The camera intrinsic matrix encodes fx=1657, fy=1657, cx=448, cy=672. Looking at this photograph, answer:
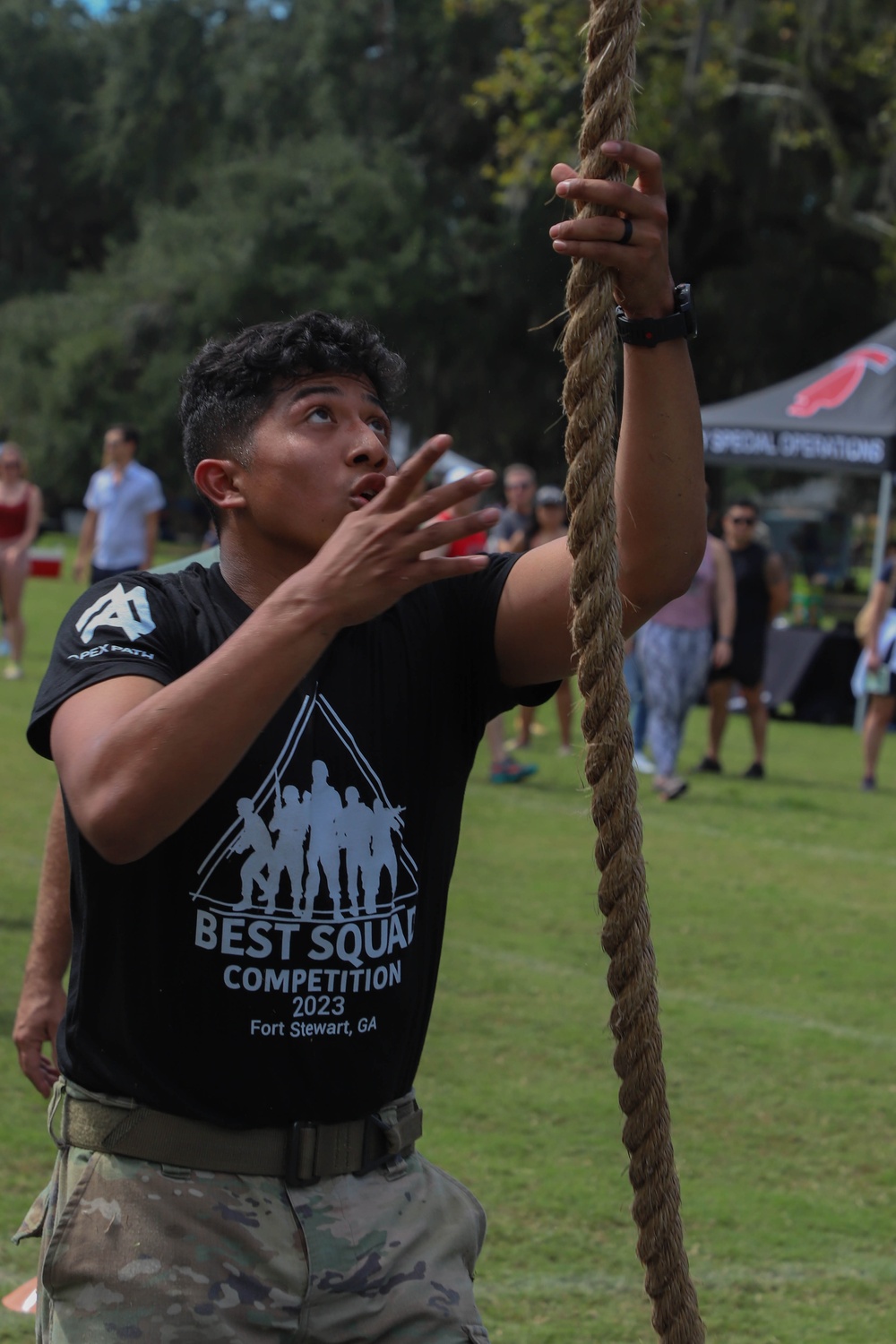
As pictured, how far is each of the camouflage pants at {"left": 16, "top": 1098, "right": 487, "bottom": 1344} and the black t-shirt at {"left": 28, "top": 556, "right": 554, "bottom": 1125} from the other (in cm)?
10

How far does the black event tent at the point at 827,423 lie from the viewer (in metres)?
14.9

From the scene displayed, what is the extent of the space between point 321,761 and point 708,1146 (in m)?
3.12

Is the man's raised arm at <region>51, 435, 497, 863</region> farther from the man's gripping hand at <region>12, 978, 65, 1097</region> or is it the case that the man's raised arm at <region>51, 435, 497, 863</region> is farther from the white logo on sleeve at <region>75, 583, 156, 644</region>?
the man's gripping hand at <region>12, 978, 65, 1097</region>

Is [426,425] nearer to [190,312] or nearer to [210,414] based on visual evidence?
[190,312]

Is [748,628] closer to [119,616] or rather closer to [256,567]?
[256,567]

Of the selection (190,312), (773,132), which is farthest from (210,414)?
(190,312)

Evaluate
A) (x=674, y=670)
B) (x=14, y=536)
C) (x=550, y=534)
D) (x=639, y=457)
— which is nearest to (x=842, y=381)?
(x=550, y=534)

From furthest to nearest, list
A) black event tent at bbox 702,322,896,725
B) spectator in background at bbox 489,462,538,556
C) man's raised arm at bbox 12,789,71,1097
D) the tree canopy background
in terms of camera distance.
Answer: the tree canopy background → black event tent at bbox 702,322,896,725 → spectator in background at bbox 489,462,538,556 → man's raised arm at bbox 12,789,71,1097

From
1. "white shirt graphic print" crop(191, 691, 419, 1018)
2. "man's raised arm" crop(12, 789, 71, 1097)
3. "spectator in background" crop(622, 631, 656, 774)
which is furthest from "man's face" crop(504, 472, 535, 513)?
"white shirt graphic print" crop(191, 691, 419, 1018)

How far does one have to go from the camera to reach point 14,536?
1439 cm

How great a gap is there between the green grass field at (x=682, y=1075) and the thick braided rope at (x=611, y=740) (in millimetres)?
339

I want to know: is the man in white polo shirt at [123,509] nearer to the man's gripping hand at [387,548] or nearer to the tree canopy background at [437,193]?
the man's gripping hand at [387,548]

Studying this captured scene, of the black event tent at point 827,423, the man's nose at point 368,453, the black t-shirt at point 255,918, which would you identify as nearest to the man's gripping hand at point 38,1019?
the black t-shirt at point 255,918

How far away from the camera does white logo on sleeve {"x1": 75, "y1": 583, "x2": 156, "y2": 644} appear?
2098mm
